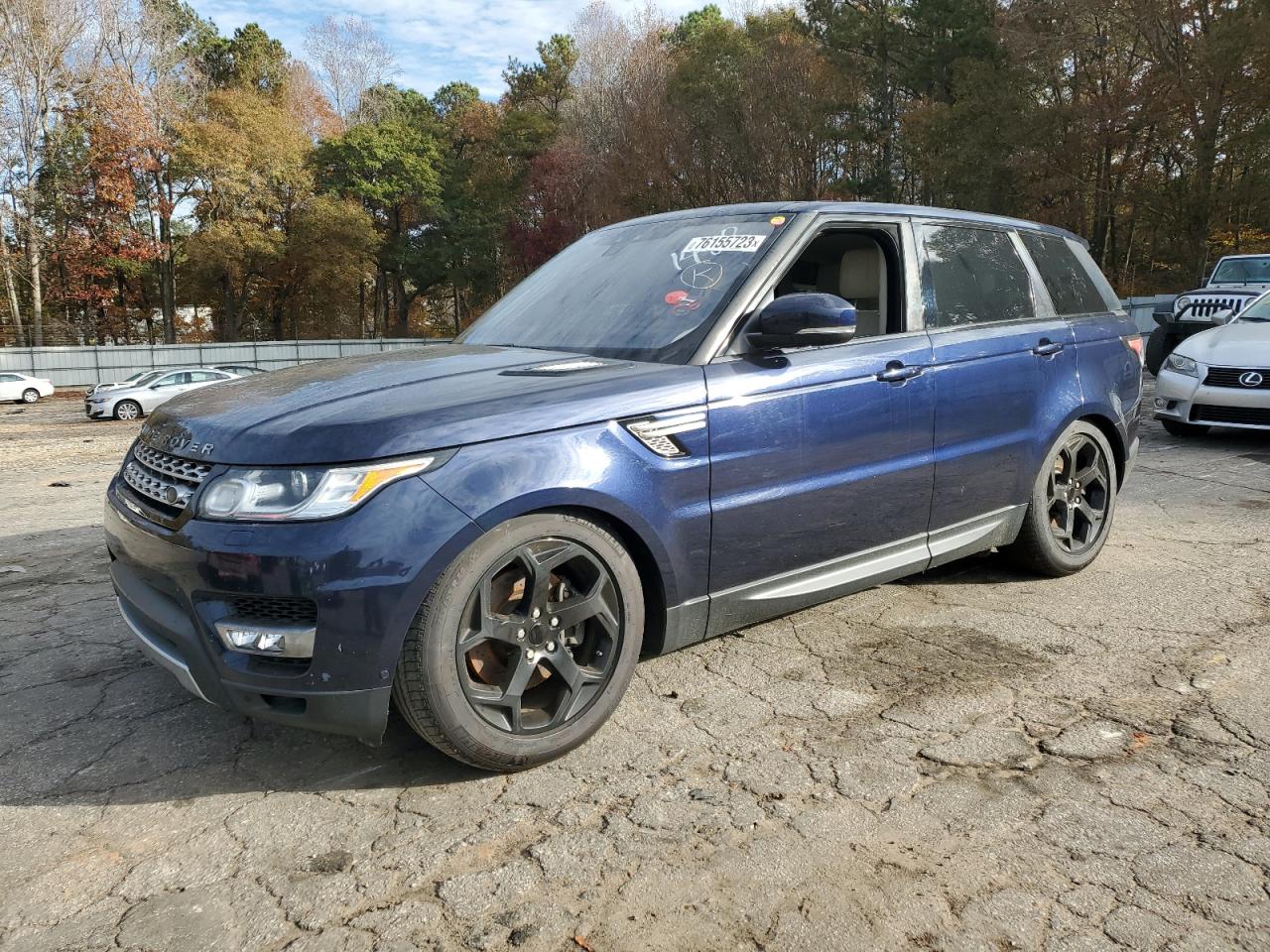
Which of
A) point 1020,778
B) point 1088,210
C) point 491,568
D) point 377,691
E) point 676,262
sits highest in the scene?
point 1088,210

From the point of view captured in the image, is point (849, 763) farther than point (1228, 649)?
No

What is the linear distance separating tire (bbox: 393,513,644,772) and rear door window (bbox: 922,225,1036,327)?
1906 mm

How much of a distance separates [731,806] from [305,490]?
1435 mm

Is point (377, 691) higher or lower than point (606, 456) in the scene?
lower

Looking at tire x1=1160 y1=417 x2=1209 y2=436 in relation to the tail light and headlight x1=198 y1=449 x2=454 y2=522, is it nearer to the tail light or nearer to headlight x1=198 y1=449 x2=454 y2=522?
the tail light

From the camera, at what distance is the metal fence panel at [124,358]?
32.7 metres

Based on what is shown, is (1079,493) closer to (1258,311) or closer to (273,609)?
(273,609)

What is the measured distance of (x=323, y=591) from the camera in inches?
92.8

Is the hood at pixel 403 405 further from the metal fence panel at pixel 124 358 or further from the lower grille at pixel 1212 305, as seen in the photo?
the metal fence panel at pixel 124 358

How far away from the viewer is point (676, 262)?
353 centimetres

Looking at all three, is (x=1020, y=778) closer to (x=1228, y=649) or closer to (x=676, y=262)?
(x=1228, y=649)

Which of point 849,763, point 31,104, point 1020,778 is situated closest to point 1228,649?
point 1020,778

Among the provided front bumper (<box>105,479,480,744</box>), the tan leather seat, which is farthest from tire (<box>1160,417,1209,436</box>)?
front bumper (<box>105,479,480,744</box>)

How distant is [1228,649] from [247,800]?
3.59m
